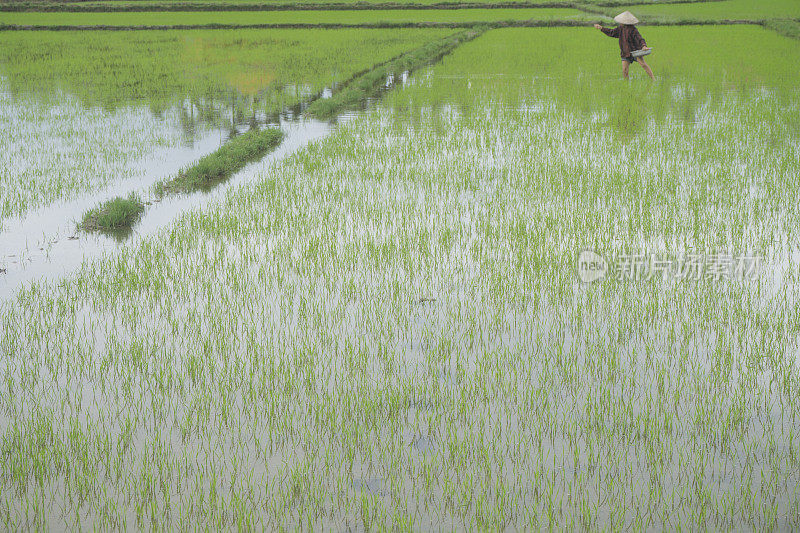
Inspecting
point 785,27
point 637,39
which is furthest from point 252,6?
point 637,39

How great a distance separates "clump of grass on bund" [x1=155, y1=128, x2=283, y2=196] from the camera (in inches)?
252

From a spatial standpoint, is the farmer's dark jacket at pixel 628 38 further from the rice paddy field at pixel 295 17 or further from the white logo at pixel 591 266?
the rice paddy field at pixel 295 17

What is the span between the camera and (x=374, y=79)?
1334 centimetres

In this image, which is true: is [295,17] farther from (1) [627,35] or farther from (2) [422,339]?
(2) [422,339]

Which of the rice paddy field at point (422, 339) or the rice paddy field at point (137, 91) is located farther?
the rice paddy field at point (137, 91)

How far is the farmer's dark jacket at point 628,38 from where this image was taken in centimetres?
1085

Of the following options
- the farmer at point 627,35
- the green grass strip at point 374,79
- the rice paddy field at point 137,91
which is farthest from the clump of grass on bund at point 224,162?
the farmer at point 627,35

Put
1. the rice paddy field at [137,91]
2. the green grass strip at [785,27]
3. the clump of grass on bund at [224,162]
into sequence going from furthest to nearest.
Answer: the green grass strip at [785,27] → the rice paddy field at [137,91] → the clump of grass on bund at [224,162]

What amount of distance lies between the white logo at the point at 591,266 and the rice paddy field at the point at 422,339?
23 mm

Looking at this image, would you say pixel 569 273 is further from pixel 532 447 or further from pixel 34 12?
pixel 34 12

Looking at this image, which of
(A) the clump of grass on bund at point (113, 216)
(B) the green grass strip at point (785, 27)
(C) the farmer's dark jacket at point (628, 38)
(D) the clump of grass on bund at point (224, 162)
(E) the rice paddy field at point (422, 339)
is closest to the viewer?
(E) the rice paddy field at point (422, 339)

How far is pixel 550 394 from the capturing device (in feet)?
9.13

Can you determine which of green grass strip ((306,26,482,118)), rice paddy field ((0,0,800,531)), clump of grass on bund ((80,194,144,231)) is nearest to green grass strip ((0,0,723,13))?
green grass strip ((306,26,482,118))

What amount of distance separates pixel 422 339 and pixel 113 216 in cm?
288
